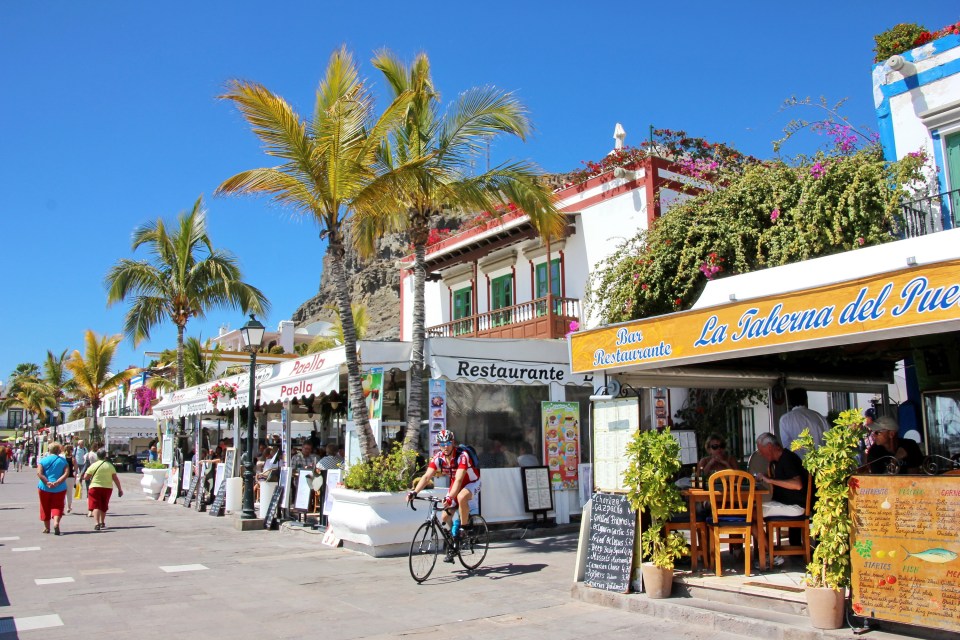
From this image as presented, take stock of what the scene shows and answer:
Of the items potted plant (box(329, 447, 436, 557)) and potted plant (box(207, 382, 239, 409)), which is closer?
potted plant (box(329, 447, 436, 557))

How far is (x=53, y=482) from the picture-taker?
1357 centimetres

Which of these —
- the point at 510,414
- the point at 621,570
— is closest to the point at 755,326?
the point at 621,570

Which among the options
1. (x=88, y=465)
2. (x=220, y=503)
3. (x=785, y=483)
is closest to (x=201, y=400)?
(x=220, y=503)

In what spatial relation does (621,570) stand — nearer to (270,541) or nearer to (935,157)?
(270,541)

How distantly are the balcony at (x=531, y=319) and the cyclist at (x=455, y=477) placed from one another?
777cm

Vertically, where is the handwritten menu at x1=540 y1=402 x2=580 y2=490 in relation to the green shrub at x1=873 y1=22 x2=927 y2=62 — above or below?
below

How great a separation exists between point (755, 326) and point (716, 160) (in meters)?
11.5

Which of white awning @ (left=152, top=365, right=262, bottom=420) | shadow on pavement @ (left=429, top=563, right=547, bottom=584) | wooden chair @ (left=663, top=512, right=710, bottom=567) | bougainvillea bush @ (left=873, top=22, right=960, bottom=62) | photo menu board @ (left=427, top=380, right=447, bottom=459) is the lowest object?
shadow on pavement @ (left=429, top=563, right=547, bottom=584)

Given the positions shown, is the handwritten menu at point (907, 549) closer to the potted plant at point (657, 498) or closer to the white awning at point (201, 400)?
the potted plant at point (657, 498)

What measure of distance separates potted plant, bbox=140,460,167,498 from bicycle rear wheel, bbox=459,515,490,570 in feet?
57.6

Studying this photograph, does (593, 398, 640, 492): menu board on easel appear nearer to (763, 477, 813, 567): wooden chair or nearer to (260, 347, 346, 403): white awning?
(763, 477, 813, 567): wooden chair

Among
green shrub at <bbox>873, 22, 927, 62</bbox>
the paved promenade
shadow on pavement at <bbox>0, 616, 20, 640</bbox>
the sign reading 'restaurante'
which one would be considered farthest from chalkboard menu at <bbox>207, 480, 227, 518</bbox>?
green shrub at <bbox>873, 22, 927, 62</bbox>

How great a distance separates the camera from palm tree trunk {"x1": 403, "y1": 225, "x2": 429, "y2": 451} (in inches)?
500

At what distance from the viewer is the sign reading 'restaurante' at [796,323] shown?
5254mm
